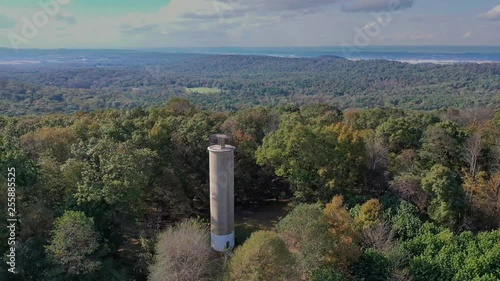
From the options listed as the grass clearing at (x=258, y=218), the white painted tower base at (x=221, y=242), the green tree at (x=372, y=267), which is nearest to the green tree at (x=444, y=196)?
the green tree at (x=372, y=267)

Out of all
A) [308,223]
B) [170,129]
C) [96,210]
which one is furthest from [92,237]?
[170,129]

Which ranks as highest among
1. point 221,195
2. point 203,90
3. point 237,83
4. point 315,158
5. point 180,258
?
point 315,158

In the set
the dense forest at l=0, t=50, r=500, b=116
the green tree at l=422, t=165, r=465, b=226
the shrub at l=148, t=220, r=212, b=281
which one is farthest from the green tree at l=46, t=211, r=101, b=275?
the dense forest at l=0, t=50, r=500, b=116

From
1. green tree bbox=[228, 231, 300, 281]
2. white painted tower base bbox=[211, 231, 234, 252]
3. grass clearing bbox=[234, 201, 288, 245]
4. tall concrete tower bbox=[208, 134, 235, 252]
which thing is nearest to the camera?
green tree bbox=[228, 231, 300, 281]

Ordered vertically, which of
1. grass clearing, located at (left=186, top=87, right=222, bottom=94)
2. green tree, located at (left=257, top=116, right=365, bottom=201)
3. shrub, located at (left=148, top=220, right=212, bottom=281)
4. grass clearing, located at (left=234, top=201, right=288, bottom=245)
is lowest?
grass clearing, located at (left=186, top=87, right=222, bottom=94)

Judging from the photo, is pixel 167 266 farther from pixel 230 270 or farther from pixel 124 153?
pixel 124 153

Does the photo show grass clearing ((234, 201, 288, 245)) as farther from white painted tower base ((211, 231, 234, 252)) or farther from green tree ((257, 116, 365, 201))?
green tree ((257, 116, 365, 201))

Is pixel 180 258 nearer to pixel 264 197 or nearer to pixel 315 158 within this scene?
pixel 315 158

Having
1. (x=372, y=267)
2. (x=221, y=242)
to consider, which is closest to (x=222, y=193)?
(x=221, y=242)
